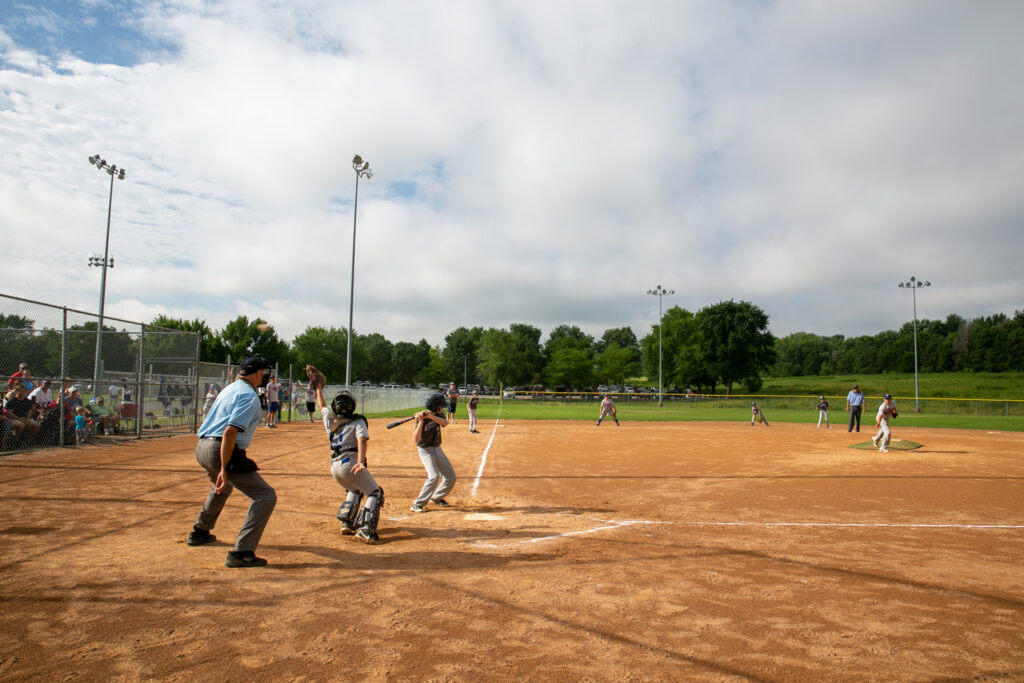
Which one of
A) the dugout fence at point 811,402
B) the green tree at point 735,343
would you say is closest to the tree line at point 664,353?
the green tree at point 735,343

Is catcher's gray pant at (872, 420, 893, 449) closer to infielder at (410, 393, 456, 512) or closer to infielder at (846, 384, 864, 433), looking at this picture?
infielder at (846, 384, 864, 433)

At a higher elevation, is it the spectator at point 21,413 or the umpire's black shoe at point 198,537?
the spectator at point 21,413

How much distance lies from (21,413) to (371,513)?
1153 centimetres

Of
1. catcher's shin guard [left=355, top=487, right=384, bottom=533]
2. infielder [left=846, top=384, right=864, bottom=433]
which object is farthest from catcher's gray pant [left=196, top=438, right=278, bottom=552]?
infielder [left=846, top=384, right=864, bottom=433]

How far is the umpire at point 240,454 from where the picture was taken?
5.44m

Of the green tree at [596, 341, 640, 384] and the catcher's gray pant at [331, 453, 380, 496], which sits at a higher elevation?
the green tree at [596, 341, 640, 384]

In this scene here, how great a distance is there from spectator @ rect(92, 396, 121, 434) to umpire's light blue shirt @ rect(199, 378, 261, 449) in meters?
14.1

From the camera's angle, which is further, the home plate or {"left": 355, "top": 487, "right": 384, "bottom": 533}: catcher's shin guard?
the home plate

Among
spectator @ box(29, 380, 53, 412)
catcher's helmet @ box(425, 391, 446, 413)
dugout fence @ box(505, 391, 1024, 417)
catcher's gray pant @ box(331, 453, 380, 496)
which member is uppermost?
catcher's helmet @ box(425, 391, 446, 413)

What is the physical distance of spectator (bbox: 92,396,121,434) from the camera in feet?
55.5

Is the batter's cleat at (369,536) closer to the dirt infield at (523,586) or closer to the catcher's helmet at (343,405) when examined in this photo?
the dirt infield at (523,586)

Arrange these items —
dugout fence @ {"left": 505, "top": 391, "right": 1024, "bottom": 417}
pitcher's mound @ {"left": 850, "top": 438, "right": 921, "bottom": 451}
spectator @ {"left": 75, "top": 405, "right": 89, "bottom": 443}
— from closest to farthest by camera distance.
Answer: spectator @ {"left": 75, "top": 405, "right": 89, "bottom": 443} → pitcher's mound @ {"left": 850, "top": 438, "right": 921, "bottom": 451} → dugout fence @ {"left": 505, "top": 391, "right": 1024, "bottom": 417}

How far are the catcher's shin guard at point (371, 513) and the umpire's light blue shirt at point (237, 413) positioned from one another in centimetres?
156

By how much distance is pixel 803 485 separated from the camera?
1127 cm
